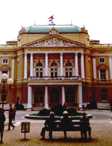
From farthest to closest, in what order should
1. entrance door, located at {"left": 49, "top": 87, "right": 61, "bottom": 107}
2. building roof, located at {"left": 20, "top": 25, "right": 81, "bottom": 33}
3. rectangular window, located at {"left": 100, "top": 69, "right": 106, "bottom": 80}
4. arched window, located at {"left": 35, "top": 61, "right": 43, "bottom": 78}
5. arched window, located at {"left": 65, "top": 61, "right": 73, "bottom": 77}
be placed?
1. building roof, located at {"left": 20, "top": 25, "right": 81, "bottom": 33}
2. rectangular window, located at {"left": 100, "top": 69, "right": 106, "bottom": 80}
3. arched window, located at {"left": 65, "top": 61, "right": 73, "bottom": 77}
4. arched window, located at {"left": 35, "top": 61, "right": 43, "bottom": 78}
5. entrance door, located at {"left": 49, "top": 87, "right": 61, "bottom": 107}

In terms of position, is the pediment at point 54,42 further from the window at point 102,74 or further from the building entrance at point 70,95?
the building entrance at point 70,95

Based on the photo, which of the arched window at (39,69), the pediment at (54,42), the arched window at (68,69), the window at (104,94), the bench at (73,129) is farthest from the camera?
the window at (104,94)

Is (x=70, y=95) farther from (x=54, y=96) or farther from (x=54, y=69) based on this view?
(x=54, y=69)

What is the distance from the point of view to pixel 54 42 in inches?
2391

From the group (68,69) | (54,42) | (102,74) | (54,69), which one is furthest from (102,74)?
(54,42)

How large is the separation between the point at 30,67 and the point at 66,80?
8.85 m

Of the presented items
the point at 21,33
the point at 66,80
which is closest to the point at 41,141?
the point at 66,80

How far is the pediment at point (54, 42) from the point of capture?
198 ft

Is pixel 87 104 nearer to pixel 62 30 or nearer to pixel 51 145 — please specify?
pixel 62 30

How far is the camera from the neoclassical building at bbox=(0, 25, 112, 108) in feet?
189

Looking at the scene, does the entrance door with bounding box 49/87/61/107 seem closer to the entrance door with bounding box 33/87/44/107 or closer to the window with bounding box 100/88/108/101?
the entrance door with bounding box 33/87/44/107

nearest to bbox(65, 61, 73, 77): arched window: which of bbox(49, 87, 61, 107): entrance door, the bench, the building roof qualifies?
bbox(49, 87, 61, 107): entrance door

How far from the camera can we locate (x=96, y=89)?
6266 centimetres

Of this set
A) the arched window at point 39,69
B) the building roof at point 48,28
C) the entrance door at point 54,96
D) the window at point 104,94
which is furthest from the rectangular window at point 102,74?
the arched window at point 39,69
